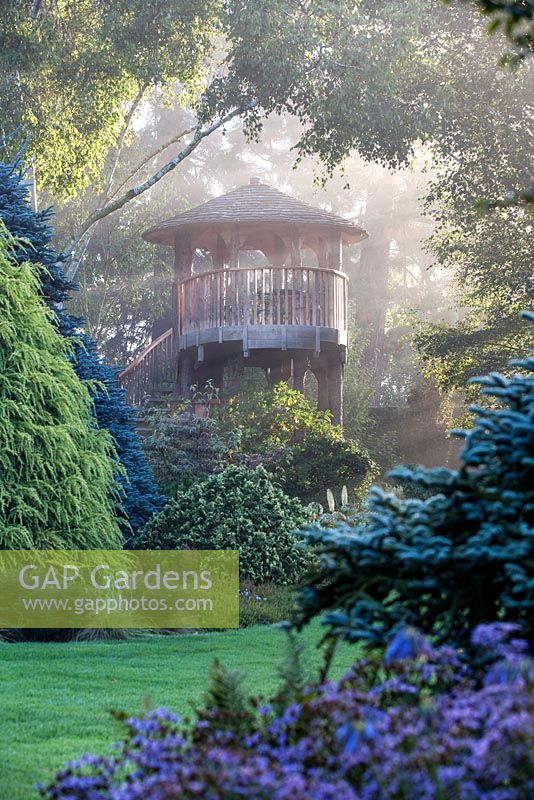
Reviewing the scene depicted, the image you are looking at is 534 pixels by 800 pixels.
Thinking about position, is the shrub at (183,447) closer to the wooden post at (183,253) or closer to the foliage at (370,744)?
the wooden post at (183,253)

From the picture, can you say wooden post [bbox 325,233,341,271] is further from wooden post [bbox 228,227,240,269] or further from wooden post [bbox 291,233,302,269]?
wooden post [bbox 228,227,240,269]

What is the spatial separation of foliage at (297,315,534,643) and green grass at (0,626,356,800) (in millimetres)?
1009

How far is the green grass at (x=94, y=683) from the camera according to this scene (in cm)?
605

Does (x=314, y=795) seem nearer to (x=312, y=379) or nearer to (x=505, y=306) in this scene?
(x=505, y=306)

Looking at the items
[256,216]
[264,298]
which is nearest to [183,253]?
[256,216]

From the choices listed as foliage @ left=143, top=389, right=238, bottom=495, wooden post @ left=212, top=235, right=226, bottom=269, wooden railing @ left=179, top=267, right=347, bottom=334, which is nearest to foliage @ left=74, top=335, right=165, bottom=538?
foliage @ left=143, top=389, right=238, bottom=495

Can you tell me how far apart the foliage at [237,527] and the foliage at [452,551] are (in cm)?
953

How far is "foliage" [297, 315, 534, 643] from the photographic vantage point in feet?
12.3

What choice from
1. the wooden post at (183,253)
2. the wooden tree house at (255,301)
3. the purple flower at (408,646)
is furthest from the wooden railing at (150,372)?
the purple flower at (408,646)

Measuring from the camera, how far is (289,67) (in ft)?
76.0

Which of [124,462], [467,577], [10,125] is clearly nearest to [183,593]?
[124,462]

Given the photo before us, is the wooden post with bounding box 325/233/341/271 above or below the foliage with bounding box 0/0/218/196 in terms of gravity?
below

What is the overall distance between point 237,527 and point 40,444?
3161 millimetres

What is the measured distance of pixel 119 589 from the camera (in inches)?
490
